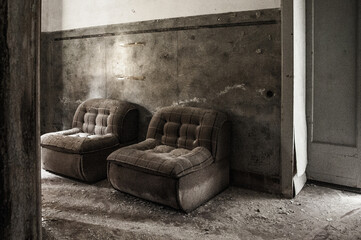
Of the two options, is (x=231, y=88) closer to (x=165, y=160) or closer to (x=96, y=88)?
(x=165, y=160)

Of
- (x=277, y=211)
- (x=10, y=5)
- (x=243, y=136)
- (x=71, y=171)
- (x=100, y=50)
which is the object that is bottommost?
(x=277, y=211)

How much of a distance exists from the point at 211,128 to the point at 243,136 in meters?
0.50

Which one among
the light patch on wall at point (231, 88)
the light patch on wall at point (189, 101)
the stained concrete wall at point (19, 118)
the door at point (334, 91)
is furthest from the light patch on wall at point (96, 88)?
the stained concrete wall at point (19, 118)

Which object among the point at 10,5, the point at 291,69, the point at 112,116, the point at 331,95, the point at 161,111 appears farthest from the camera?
the point at 112,116

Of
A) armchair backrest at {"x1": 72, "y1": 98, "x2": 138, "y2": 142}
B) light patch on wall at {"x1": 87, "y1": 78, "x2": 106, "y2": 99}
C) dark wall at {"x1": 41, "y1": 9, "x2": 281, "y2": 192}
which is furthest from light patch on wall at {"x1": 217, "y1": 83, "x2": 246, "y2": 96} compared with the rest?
light patch on wall at {"x1": 87, "y1": 78, "x2": 106, "y2": 99}

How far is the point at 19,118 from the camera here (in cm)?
101

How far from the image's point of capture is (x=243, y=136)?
3672 mm

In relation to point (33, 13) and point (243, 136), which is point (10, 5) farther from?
point (243, 136)

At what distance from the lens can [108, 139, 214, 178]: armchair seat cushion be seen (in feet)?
9.42

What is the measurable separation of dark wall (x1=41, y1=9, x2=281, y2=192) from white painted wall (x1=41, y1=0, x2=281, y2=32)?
0.30 ft

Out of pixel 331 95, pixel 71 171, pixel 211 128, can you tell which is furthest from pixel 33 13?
pixel 331 95

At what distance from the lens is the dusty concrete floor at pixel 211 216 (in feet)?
8.29

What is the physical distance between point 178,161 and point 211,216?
625 millimetres

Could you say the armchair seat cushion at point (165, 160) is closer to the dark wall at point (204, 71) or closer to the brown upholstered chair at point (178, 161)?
the brown upholstered chair at point (178, 161)
